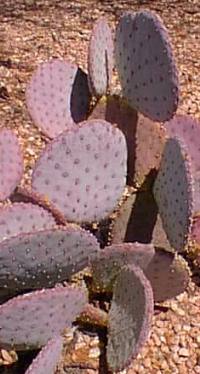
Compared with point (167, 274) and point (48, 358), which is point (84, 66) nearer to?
point (167, 274)

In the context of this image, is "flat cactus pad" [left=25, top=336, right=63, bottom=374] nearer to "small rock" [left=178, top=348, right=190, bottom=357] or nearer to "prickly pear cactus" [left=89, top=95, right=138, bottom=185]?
"small rock" [left=178, top=348, right=190, bottom=357]

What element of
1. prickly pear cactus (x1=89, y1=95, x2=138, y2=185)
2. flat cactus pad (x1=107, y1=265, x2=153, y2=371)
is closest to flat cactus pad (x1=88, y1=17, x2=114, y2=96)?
prickly pear cactus (x1=89, y1=95, x2=138, y2=185)

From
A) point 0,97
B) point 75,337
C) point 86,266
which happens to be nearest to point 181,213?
point 86,266

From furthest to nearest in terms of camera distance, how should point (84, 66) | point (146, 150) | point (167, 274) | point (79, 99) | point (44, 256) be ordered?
point (84, 66) < point (79, 99) < point (146, 150) < point (167, 274) < point (44, 256)

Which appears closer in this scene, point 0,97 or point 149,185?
point 149,185

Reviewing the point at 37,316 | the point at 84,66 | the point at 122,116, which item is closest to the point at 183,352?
the point at 37,316

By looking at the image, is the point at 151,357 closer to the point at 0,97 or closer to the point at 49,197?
the point at 49,197
